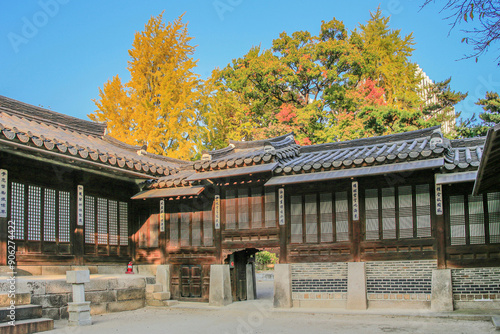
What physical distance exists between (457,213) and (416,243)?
1388 mm

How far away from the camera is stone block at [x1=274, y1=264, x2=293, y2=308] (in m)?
15.1

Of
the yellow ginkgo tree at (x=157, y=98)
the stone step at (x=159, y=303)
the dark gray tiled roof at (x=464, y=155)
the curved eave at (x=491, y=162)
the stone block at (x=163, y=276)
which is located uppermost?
the yellow ginkgo tree at (x=157, y=98)

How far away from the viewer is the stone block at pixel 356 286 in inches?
551

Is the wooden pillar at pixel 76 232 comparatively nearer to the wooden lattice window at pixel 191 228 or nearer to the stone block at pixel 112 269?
the stone block at pixel 112 269

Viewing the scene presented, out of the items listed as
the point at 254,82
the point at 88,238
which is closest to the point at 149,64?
the point at 254,82

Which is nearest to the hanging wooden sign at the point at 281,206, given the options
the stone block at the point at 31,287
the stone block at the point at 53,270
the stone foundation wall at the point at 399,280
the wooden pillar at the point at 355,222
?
the wooden pillar at the point at 355,222

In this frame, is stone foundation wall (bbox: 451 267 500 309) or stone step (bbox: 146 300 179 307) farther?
stone step (bbox: 146 300 179 307)

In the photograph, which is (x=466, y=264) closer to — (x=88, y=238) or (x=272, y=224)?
(x=272, y=224)

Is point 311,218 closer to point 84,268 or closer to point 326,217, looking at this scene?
point 326,217

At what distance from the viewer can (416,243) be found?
13.7 meters

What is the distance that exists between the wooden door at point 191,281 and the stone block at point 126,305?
1.68 meters

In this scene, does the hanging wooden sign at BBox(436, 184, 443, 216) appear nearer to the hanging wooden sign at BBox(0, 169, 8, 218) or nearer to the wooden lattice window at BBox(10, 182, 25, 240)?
the wooden lattice window at BBox(10, 182, 25, 240)

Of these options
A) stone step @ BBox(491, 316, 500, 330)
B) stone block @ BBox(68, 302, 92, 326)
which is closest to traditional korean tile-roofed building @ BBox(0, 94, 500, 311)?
stone step @ BBox(491, 316, 500, 330)

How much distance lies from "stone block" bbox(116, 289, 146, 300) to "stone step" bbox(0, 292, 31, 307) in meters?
3.82
